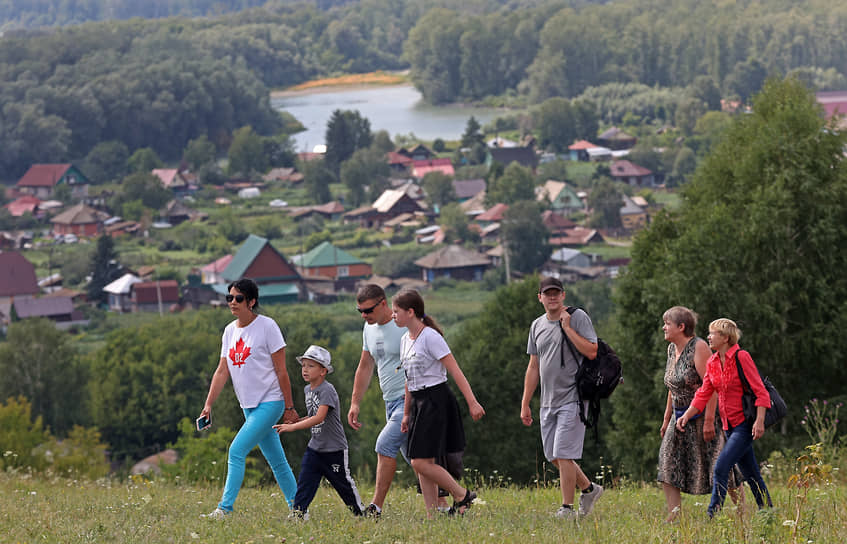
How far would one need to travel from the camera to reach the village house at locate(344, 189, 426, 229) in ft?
356

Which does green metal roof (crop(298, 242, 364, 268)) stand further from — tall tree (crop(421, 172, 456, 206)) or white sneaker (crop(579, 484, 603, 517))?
white sneaker (crop(579, 484, 603, 517))

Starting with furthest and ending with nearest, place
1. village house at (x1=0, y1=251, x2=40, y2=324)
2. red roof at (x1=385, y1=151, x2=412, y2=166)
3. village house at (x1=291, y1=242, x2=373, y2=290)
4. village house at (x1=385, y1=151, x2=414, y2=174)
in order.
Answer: red roof at (x1=385, y1=151, x2=412, y2=166), village house at (x1=385, y1=151, x2=414, y2=174), village house at (x1=291, y1=242, x2=373, y2=290), village house at (x1=0, y1=251, x2=40, y2=324)

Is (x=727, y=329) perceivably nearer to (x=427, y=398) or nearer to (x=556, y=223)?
(x=427, y=398)

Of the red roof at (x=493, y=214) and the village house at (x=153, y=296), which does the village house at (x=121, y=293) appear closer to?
the village house at (x=153, y=296)

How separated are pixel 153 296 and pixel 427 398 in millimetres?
76255

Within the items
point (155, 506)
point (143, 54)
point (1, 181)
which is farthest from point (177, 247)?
point (155, 506)

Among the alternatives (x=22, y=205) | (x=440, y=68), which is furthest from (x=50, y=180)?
(x=440, y=68)

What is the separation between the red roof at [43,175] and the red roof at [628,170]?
62.0m

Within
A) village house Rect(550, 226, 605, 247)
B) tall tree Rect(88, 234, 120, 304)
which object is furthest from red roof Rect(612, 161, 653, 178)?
tall tree Rect(88, 234, 120, 304)

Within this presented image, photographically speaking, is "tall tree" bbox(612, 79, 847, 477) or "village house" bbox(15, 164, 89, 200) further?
"village house" bbox(15, 164, 89, 200)

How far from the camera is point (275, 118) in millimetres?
164000

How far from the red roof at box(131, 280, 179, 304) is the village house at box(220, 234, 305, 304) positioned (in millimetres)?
4109

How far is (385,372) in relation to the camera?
6.95 metres

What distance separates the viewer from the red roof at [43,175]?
419 feet
